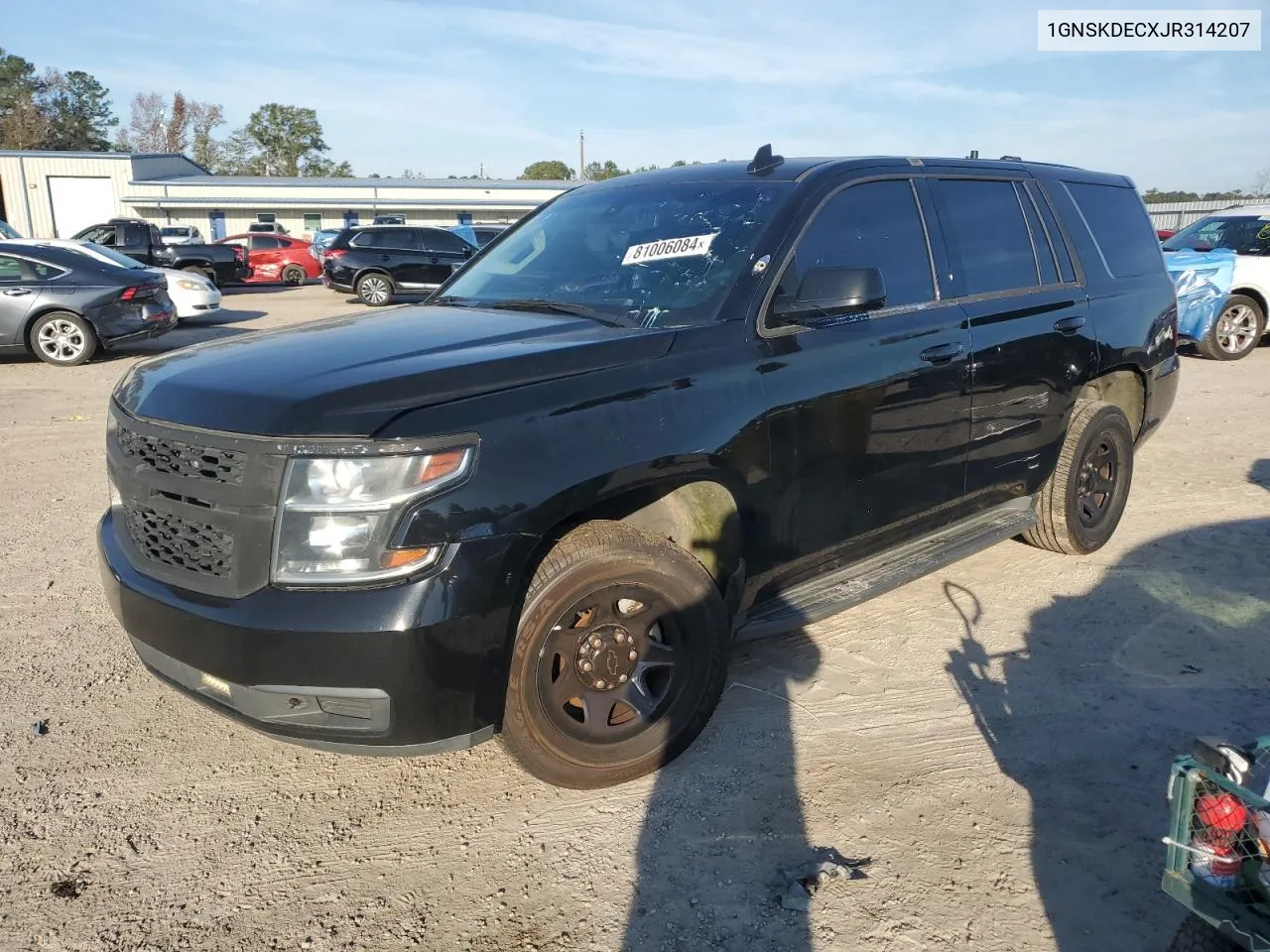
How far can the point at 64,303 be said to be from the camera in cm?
1152

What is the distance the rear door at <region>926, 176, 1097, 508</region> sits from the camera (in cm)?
412

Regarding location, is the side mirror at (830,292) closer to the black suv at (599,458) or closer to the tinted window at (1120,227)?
the black suv at (599,458)

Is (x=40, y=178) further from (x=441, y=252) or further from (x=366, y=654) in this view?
(x=366, y=654)

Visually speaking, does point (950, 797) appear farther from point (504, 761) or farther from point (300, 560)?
point (300, 560)

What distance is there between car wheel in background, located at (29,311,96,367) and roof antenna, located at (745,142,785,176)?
10.6 meters

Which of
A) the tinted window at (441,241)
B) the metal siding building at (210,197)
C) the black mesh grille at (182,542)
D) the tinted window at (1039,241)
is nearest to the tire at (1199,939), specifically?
the black mesh grille at (182,542)

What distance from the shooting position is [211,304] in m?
15.2

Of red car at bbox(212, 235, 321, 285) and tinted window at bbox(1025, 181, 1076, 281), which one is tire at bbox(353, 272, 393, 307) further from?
tinted window at bbox(1025, 181, 1076, 281)

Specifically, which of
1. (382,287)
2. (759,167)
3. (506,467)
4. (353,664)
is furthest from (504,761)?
(382,287)

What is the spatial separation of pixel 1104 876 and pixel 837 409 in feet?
5.50

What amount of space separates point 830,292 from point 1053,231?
2121mm

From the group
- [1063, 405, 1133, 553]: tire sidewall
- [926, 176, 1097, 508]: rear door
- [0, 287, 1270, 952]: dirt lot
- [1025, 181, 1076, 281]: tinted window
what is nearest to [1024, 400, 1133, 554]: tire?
[1063, 405, 1133, 553]: tire sidewall

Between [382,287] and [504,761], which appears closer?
[504,761]

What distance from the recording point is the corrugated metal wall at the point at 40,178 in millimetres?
44875
